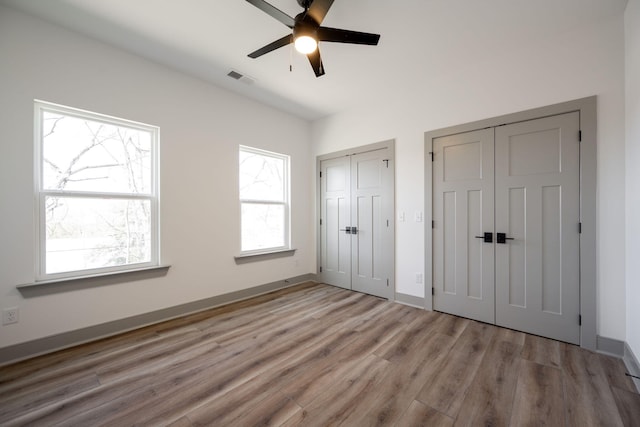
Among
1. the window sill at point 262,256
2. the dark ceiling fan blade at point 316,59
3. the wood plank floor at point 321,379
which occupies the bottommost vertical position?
the wood plank floor at point 321,379

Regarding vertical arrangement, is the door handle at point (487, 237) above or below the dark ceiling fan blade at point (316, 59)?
below

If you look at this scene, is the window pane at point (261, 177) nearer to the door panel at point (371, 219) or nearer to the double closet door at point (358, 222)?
the double closet door at point (358, 222)

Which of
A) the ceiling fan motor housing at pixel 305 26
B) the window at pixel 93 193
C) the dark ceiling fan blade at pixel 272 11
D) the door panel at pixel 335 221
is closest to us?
the dark ceiling fan blade at pixel 272 11

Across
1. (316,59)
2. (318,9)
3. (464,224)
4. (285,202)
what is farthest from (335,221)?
(318,9)

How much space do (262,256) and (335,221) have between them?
1.37 m

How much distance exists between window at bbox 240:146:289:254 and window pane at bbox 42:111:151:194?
1296 millimetres

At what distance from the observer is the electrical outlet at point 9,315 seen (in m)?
2.13

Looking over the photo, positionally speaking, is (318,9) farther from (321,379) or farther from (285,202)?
(285,202)

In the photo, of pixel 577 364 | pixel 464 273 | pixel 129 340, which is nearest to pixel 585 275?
pixel 577 364

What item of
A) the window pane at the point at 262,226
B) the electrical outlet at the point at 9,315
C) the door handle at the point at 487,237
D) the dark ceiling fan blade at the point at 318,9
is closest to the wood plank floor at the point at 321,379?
the electrical outlet at the point at 9,315

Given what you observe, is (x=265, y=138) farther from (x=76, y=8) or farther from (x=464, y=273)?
(x=464, y=273)

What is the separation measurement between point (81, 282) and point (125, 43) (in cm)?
246

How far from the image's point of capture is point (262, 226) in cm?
412

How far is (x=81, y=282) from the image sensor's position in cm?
246
